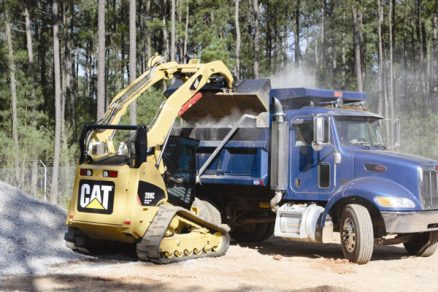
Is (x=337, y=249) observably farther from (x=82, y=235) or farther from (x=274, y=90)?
(x=82, y=235)

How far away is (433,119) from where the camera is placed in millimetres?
41156

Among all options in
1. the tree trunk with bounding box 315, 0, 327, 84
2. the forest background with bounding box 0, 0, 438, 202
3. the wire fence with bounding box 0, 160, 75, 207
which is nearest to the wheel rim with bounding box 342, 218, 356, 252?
the forest background with bounding box 0, 0, 438, 202

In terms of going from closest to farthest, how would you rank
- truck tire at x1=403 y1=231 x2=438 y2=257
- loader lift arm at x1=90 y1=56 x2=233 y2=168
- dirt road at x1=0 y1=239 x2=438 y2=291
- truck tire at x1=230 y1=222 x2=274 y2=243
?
dirt road at x1=0 y1=239 x2=438 y2=291
loader lift arm at x1=90 y1=56 x2=233 y2=168
truck tire at x1=403 y1=231 x2=438 y2=257
truck tire at x1=230 y1=222 x2=274 y2=243

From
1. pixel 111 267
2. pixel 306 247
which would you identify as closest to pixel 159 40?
pixel 306 247

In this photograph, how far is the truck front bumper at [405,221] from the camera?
10.2 meters

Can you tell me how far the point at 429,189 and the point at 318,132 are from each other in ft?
6.91

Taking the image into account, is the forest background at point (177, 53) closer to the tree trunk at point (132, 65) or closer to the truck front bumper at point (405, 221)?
the tree trunk at point (132, 65)

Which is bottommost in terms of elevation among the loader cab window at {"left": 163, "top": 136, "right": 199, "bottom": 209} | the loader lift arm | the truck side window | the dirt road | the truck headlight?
the dirt road

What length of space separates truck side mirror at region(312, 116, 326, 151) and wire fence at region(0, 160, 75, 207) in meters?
11.4

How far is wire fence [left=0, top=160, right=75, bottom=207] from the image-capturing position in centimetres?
2077

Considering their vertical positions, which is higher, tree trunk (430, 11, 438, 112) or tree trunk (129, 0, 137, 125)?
tree trunk (430, 11, 438, 112)

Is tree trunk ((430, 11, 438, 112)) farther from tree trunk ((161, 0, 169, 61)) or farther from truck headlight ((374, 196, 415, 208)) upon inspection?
truck headlight ((374, 196, 415, 208))

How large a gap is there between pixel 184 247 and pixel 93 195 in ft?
5.67

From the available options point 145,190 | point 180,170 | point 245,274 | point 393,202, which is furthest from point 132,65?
point 245,274
